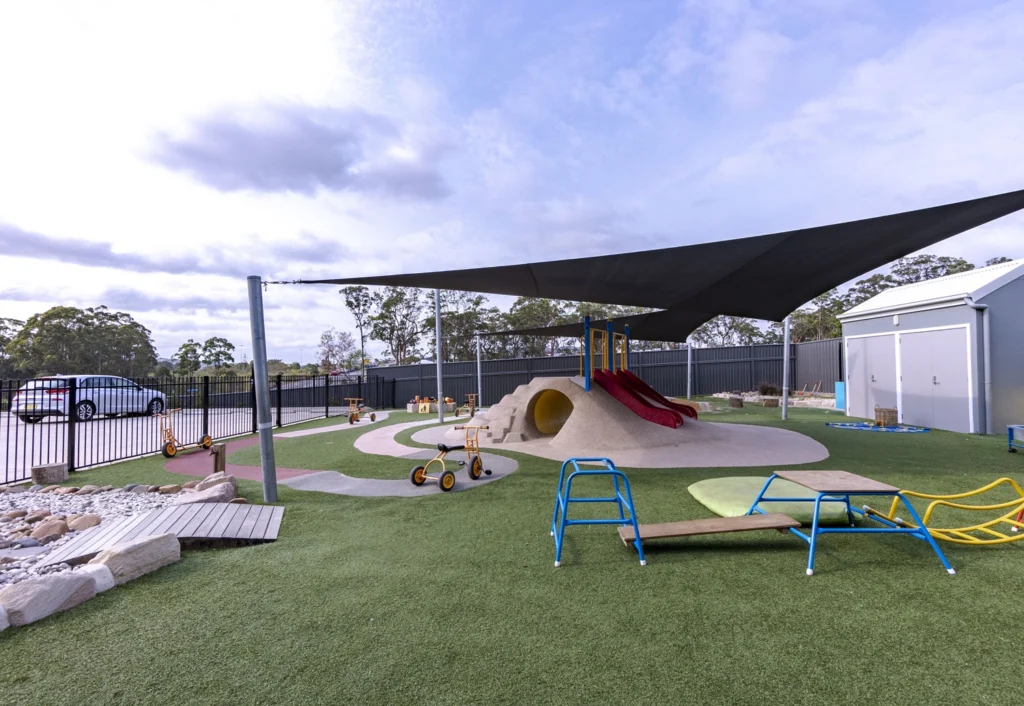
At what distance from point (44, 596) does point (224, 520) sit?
1.48 m

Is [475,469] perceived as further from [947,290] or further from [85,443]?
[947,290]

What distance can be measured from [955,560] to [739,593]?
67.8 inches

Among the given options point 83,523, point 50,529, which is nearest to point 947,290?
point 83,523

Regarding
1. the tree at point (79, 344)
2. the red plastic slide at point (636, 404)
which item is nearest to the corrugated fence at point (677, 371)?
the red plastic slide at point (636, 404)

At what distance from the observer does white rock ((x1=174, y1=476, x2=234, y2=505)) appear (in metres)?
4.82

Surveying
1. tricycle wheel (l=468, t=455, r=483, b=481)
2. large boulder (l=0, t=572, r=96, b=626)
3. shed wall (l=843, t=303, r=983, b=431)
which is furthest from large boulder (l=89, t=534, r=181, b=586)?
shed wall (l=843, t=303, r=983, b=431)

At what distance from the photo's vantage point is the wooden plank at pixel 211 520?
382cm

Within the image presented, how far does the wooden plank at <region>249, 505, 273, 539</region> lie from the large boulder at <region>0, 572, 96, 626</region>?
1.15 metres

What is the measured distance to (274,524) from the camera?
4262mm

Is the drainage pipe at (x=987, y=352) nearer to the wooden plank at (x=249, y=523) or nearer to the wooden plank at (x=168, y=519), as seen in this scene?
the wooden plank at (x=249, y=523)

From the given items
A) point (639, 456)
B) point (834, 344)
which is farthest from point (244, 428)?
point (834, 344)

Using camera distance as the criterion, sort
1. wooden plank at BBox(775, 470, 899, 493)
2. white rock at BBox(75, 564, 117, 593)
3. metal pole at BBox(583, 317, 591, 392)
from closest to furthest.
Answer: white rock at BBox(75, 564, 117, 593), wooden plank at BBox(775, 470, 899, 493), metal pole at BBox(583, 317, 591, 392)

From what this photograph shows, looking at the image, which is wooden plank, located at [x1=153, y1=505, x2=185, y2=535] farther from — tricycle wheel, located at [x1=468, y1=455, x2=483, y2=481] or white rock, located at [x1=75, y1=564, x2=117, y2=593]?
tricycle wheel, located at [x1=468, y1=455, x2=483, y2=481]

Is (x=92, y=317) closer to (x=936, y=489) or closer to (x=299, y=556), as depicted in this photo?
(x=299, y=556)
